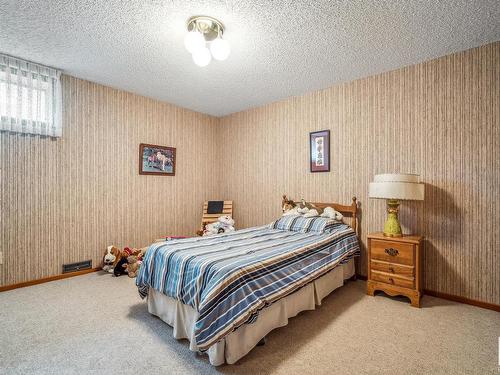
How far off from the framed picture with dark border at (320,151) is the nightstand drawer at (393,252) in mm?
1329

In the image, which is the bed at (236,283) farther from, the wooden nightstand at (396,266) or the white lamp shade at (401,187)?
the white lamp shade at (401,187)

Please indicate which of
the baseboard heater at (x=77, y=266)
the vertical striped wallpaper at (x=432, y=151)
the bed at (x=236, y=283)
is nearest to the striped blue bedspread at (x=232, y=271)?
the bed at (x=236, y=283)

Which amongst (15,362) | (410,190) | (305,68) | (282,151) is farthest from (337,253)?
(15,362)

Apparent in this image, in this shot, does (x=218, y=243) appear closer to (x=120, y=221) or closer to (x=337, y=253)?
(x=337, y=253)

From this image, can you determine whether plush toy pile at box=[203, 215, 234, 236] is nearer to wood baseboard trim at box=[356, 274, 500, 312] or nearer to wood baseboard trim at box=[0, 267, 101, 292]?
wood baseboard trim at box=[0, 267, 101, 292]

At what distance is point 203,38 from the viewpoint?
2.31 metres

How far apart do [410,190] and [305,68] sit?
190 centimetres

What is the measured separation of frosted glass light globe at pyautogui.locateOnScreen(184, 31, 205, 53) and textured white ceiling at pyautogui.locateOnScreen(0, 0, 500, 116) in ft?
0.56

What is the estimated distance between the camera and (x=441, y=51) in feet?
9.08

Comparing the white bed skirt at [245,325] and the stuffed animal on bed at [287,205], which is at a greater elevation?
the stuffed animal on bed at [287,205]

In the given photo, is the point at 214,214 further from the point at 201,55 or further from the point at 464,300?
the point at 464,300

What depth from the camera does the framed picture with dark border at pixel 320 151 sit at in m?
3.79

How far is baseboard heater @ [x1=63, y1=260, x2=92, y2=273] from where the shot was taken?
11.3 feet

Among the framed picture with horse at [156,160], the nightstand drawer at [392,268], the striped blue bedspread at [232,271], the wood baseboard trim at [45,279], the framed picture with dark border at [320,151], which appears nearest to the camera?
the striped blue bedspread at [232,271]
